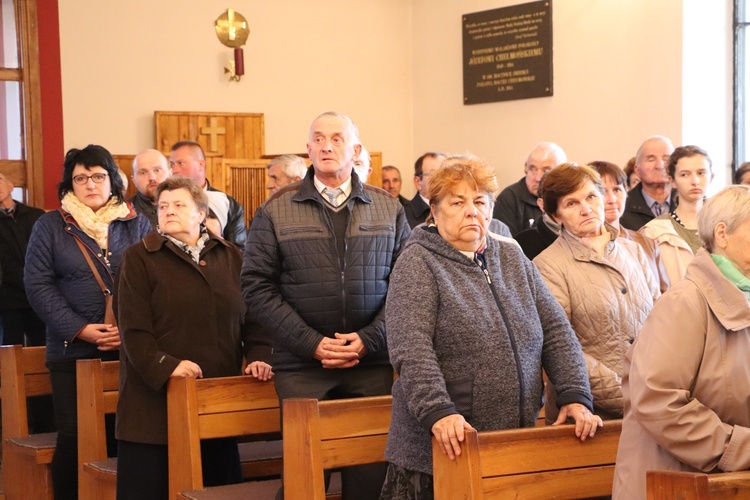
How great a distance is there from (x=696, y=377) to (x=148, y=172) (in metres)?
3.66

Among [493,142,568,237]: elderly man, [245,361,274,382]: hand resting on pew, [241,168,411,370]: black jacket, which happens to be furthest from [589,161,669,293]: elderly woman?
[493,142,568,237]: elderly man

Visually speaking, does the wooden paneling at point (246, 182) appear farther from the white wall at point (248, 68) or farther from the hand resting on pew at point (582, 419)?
the hand resting on pew at point (582, 419)

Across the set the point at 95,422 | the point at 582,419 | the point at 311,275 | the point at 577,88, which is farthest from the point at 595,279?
the point at 577,88

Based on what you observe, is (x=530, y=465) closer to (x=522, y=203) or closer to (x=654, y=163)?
(x=522, y=203)

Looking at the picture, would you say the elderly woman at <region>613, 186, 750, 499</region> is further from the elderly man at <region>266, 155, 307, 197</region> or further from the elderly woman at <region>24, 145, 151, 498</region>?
the elderly man at <region>266, 155, 307, 197</region>

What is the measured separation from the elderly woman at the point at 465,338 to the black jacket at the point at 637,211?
2.70 meters

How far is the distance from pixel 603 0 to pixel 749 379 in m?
5.86

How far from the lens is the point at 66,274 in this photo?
4352 mm

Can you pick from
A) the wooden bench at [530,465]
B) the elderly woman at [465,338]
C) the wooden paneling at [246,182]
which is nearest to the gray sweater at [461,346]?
the elderly woman at [465,338]

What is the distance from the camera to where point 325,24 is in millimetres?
8938

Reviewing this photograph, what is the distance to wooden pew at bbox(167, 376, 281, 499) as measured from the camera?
341 centimetres

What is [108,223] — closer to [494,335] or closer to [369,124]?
[494,335]

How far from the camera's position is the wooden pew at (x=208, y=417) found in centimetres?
341

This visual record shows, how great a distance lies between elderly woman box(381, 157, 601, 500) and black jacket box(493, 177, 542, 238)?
9.61 feet
